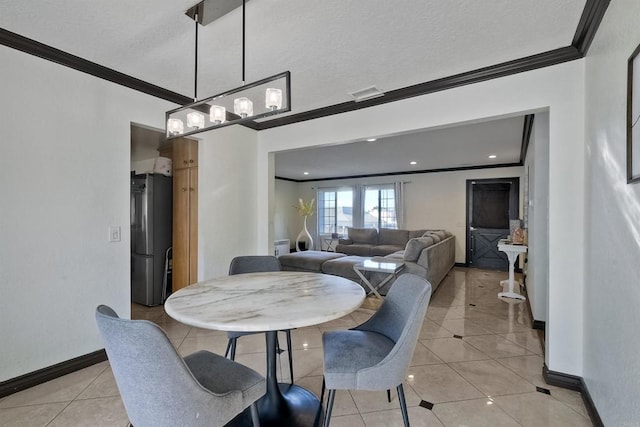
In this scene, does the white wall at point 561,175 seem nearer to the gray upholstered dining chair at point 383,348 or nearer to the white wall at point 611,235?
the white wall at point 611,235

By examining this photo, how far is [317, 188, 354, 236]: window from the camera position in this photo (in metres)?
9.30

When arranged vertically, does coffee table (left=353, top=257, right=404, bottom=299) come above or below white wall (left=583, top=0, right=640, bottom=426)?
below

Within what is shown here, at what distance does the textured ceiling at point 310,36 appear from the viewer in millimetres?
1777

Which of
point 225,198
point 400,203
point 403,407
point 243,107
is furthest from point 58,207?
point 400,203

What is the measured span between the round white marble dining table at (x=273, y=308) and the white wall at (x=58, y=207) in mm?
1237

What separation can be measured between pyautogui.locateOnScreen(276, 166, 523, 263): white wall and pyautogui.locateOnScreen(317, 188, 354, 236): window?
51.3 inches

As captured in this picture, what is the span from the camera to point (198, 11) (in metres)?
1.80

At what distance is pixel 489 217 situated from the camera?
23.4ft

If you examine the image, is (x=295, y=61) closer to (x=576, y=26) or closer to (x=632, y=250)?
(x=576, y=26)

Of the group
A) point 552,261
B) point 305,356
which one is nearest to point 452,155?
point 552,261

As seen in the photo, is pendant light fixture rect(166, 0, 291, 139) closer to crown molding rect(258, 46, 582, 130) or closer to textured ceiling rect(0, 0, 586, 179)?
textured ceiling rect(0, 0, 586, 179)

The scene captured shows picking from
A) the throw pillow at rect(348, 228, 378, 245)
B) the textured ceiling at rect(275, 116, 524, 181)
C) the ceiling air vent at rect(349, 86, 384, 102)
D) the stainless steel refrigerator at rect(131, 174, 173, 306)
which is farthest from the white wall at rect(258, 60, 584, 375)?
the throw pillow at rect(348, 228, 378, 245)

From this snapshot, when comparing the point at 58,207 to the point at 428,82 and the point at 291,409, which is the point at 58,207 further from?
the point at 428,82

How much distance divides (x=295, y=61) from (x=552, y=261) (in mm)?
2415
